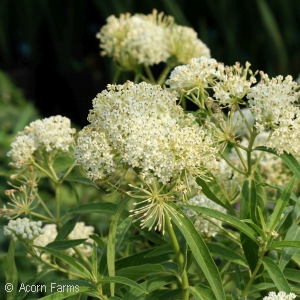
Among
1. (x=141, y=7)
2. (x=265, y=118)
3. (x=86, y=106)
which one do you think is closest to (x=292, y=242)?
(x=265, y=118)

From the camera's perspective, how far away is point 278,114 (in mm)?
1223

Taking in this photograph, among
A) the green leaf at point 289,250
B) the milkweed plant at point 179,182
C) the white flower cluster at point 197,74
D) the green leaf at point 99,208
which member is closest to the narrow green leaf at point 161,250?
the milkweed plant at point 179,182

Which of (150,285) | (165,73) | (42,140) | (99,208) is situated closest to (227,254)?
(150,285)

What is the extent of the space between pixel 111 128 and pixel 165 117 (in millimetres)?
110

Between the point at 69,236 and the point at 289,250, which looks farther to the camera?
the point at 69,236

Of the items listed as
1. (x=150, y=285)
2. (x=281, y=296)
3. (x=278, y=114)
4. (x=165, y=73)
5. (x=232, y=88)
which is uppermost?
(x=165, y=73)

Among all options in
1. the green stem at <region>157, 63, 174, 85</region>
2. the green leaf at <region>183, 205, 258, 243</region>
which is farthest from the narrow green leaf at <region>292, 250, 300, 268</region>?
the green stem at <region>157, 63, 174, 85</region>

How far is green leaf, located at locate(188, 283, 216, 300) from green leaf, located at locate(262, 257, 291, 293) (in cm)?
12

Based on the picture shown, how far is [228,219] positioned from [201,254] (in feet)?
0.26

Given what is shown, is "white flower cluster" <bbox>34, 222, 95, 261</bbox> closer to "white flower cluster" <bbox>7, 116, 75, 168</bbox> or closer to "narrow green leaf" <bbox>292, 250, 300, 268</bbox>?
"white flower cluster" <bbox>7, 116, 75, 168</bbox>

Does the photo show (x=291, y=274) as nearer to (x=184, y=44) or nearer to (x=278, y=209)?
(x=278, y=209)

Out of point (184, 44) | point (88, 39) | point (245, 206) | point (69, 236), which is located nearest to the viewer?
point (245, 206)

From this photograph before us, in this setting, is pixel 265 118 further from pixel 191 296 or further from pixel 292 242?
pixel 191 296

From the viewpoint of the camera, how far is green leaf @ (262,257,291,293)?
1111 millimetres
